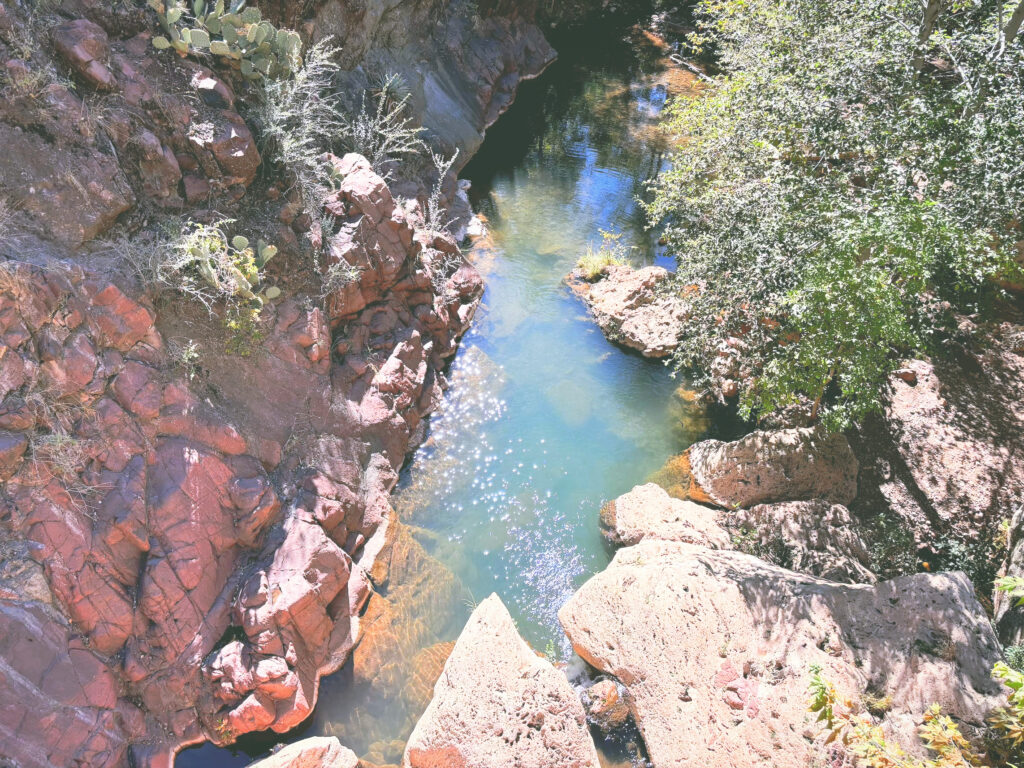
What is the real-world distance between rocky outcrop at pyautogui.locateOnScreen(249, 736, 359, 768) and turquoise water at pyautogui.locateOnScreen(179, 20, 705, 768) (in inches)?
16.1

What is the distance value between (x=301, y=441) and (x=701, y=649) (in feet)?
20.0

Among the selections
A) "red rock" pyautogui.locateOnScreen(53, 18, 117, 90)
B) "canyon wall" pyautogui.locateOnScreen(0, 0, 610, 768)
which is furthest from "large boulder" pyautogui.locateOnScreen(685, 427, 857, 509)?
"red rock" pyautogui.locateOnScreen(53, 18, 117, 90)

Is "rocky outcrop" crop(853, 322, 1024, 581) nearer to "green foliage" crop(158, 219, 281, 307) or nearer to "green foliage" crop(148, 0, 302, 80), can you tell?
"green foliage" crop(158, 219, 281, 307)

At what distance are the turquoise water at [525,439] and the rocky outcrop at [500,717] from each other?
0.79 m

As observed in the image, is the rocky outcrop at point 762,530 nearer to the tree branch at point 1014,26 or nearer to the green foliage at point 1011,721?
the green foliage at point 1011,721

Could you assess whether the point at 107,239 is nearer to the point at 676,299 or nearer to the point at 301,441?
the point at 301,441

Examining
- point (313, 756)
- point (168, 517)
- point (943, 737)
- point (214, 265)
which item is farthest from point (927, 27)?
point (313, 756)

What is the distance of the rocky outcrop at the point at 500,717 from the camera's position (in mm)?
6871

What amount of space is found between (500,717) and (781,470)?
19.4 feet

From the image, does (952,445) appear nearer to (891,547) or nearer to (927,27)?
(891,547)

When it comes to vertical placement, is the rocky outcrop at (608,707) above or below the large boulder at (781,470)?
below

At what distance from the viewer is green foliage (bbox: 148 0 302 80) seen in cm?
853

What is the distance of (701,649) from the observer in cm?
733

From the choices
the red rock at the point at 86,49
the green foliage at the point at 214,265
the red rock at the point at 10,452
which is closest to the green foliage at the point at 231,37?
the red rock at the point at 86,49
